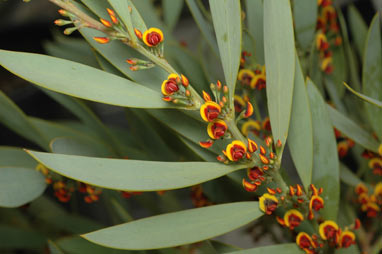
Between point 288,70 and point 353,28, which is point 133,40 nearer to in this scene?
point 288,70

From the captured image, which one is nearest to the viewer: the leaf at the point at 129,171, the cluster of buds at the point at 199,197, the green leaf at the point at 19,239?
the leaf at the point at 129,171

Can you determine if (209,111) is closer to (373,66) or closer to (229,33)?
(229,33)

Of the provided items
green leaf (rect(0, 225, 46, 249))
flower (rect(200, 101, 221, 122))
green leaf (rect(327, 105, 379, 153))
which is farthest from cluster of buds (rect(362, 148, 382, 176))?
green leaf (rect(0, 225, 46, 249))

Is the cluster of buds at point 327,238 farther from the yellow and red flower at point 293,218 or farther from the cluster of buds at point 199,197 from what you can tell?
the cluster of buds at point 199,197

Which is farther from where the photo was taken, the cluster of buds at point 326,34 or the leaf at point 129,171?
the cluster of buds at point 326,34

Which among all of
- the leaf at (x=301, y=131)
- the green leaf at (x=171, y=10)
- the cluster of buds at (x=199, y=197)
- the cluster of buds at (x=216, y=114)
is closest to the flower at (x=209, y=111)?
the cluster of buds at (x=216, y=114)

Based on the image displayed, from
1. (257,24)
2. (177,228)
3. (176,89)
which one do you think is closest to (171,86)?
(176,89)

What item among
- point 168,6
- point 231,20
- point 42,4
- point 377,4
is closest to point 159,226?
point 231,20
